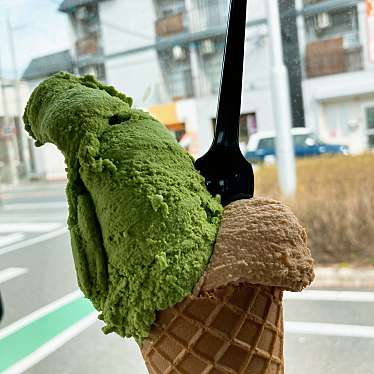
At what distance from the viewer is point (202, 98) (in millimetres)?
1214

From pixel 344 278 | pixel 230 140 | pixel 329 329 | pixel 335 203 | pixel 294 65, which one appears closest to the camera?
pixel 230 140

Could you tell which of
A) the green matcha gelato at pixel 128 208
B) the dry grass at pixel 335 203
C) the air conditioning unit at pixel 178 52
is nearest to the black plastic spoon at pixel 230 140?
the green matcha gelato at pixel 128 208

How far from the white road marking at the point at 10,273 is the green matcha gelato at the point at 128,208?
0.67 meters

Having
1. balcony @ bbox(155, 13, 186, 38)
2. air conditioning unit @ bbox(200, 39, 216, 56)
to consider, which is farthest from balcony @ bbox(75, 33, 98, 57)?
air conditioning unit @ bbox(200, 39, 216, 56)

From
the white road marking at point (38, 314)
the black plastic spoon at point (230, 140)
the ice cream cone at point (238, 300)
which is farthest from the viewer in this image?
the white road marking at point (38, 314)

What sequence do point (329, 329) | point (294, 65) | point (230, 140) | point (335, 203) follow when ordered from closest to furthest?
point (230, 140) → point (329, 329) → point (294, 65) → point (335, 203)

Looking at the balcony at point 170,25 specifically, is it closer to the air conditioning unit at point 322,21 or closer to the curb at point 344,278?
the air conditioning unit at point 322,21

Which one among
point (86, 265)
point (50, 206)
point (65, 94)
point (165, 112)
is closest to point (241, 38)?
point (65, 94)

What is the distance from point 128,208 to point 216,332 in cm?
16

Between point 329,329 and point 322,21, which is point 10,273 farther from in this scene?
point 322,21

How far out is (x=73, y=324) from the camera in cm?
107

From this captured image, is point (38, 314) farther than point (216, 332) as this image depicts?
Yes

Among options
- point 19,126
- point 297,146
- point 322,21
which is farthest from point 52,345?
Result: point 322,21

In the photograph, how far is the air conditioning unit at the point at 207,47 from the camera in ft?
3.83
